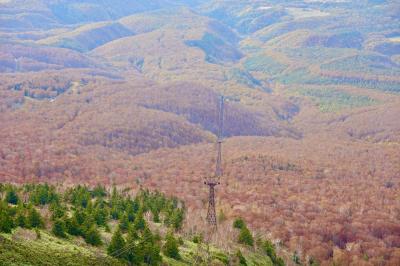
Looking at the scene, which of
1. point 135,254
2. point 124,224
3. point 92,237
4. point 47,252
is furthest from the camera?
point 124,224

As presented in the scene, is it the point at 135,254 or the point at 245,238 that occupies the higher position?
the point at 135,254

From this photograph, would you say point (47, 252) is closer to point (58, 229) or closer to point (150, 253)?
point (58, 229)

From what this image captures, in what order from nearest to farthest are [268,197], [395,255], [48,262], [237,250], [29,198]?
1. [48,262]
2. [237,250]
3. [29,198]
4. [395,255]
5. [268,197]

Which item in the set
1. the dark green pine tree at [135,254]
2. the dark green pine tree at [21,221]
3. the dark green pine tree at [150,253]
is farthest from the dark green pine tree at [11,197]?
the dark green pine tree at [135,254]

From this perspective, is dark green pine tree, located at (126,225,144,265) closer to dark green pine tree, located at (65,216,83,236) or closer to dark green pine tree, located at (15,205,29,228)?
dark green pine tree, located at (65,216,83,236)

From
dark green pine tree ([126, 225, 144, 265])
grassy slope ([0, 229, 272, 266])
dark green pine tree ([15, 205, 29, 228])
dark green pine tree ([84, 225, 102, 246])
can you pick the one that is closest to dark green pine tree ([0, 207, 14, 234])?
grassy slope ([0, 229, 272, 266])

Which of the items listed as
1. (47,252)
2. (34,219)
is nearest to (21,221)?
(34,219)

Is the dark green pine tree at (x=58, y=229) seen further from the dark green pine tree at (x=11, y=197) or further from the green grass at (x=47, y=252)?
the dark green pine tree at (x=11, y=197)

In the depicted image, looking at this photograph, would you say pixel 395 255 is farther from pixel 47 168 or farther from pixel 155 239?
pixel 47 168

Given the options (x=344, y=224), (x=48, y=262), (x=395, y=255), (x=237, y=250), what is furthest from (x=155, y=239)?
(x=344, y=224)
